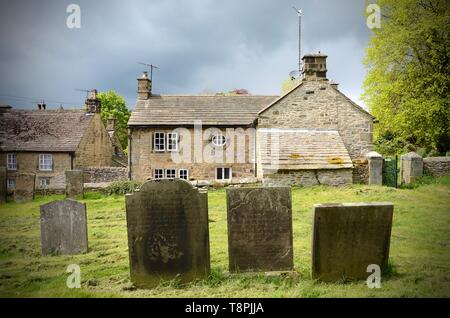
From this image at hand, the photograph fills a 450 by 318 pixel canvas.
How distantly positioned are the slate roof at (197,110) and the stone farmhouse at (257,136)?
7 centimetres

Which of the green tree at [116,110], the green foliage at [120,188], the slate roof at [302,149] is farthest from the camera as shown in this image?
the green tree at [116,110]

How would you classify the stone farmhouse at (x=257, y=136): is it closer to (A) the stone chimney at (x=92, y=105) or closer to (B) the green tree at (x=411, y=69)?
(B) the green tree at (x=411, y=69)

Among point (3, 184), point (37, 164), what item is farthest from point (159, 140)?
point (37, 164)

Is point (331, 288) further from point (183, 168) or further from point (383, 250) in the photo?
point (183, 168)

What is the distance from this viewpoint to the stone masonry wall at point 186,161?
2486cm

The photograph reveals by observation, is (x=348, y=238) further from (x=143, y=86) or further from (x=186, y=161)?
(x=143, y=86)

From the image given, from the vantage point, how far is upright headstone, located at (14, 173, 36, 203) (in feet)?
61.0

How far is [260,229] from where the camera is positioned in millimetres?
6375

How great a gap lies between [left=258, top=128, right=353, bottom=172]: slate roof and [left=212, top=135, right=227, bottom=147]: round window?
4983 millimetres

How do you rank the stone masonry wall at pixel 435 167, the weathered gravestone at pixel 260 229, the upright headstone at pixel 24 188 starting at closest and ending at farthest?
the weathered gravestone at pixel 260 229, the upright headstone at pixel 24 188, the stone masonry wall at pixel 435 167

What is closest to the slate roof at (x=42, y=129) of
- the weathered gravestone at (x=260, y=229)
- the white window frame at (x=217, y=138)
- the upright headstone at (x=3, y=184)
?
the upright headstone at (x=3, y=184)

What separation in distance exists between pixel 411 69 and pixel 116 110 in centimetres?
4116
